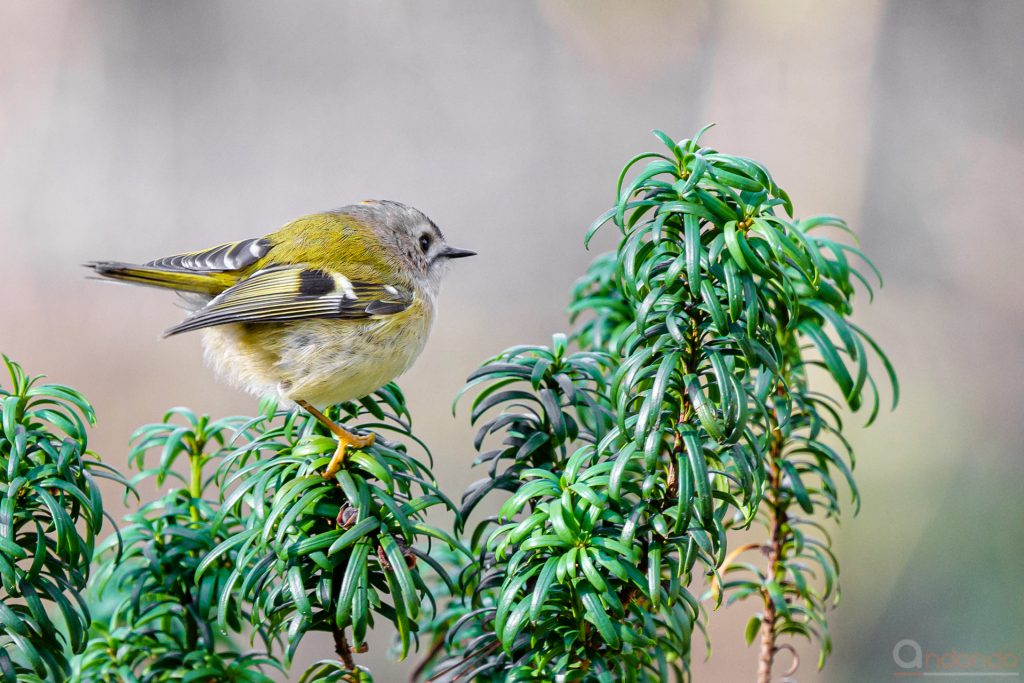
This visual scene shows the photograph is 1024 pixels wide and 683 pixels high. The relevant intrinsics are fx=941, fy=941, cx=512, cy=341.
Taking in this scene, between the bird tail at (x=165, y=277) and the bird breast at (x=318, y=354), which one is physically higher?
the bird tail at (x=165, y=277)

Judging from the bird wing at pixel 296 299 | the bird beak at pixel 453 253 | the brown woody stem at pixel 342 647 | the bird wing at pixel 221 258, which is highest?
the bird beak at pixel 453 253

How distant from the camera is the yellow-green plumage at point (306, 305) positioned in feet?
5.17

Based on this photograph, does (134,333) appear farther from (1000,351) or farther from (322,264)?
(1000,351)

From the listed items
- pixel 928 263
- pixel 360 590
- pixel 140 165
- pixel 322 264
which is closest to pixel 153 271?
pixel 322 264

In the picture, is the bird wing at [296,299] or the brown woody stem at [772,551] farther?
the bird wing at [296,299]

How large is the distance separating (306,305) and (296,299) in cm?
2

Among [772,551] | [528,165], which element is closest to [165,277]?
[772,551]

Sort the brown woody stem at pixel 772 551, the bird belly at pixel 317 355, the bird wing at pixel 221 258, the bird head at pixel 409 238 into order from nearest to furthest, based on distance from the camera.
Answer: the brown woody stem at pixel 772 551, the bird belly at pixel 317 355, the bird wing at pixel 221 258, the bird head at pixel 409 238

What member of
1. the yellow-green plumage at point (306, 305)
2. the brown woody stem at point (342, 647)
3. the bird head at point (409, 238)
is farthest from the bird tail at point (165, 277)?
the brown woody stem at point (342, 647)

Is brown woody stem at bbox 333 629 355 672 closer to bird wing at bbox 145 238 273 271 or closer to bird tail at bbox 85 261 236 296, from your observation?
bird tail at bbox 85 261 236 296

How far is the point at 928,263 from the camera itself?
11.1 feet

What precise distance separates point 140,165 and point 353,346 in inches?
97.9

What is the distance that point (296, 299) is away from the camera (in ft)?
5.49

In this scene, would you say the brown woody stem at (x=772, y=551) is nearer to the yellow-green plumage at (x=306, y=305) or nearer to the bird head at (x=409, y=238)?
the yellow-green plumage at (x=306, y=305)
